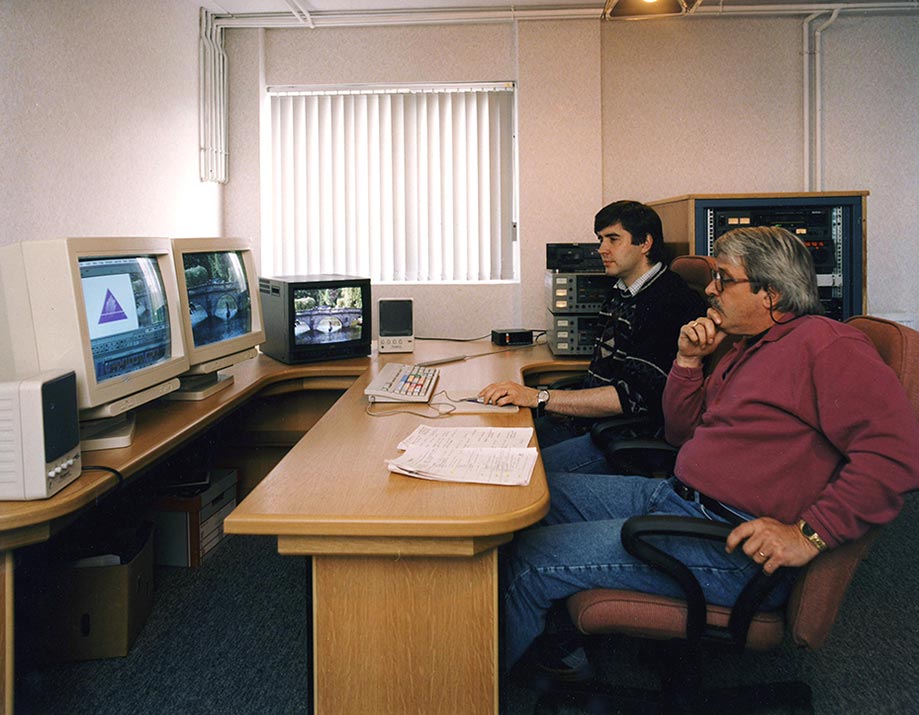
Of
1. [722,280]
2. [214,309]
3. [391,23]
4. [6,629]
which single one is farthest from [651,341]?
[391,23]

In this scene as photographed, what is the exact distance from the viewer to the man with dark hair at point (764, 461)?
1.45 meters

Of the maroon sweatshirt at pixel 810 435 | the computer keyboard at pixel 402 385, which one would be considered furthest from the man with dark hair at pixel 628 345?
the maroon sweatshirt at pixel 810 435

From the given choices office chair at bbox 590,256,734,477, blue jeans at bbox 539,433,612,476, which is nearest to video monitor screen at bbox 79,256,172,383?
blue jeans at bbox 539,433,612,476

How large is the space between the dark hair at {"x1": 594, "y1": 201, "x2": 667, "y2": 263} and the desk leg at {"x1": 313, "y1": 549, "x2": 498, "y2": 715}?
150 centimetres

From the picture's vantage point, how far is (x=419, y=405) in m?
2.34

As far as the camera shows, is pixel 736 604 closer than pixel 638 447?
Yes

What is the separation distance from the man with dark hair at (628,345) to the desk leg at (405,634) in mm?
851

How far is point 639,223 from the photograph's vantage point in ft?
8.62

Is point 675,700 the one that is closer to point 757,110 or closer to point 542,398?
point 542,398

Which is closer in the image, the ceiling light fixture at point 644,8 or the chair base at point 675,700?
the chair base at point 675,700

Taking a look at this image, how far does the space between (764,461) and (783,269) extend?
17.7 inches

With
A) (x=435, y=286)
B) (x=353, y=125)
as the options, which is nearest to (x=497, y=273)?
(x=435, y=286)

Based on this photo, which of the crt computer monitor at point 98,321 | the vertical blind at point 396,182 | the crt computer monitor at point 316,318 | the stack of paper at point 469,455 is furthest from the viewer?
the vertical blind at point 396,182

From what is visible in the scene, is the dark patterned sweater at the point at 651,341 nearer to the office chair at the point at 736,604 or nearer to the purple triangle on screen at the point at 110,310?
the office chair at the point at 736,604
